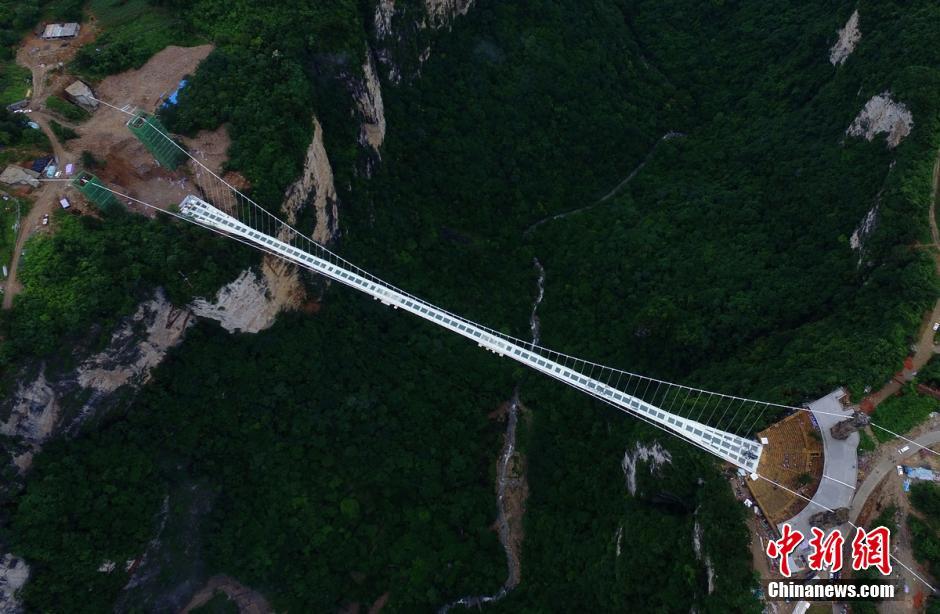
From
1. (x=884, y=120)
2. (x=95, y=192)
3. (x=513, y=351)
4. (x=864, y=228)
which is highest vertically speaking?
(x=884, y=120)

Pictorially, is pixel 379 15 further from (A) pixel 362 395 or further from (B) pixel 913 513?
(B) pixel 913 513

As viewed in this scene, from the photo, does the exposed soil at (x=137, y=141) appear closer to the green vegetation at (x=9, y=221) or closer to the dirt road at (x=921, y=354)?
the green vegetation at (x=9, y=221)

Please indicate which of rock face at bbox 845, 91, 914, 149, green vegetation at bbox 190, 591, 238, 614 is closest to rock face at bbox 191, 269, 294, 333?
green vegetation at bbox 190, 591, 238, 614

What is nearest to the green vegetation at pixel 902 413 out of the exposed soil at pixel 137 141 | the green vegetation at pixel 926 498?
the green vegetation at pixel 926 498

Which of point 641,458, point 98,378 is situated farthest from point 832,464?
point 98,378

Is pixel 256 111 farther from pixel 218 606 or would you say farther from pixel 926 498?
pixel 926 498

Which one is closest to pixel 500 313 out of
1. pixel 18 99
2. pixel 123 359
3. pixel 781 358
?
pixel 781 358
